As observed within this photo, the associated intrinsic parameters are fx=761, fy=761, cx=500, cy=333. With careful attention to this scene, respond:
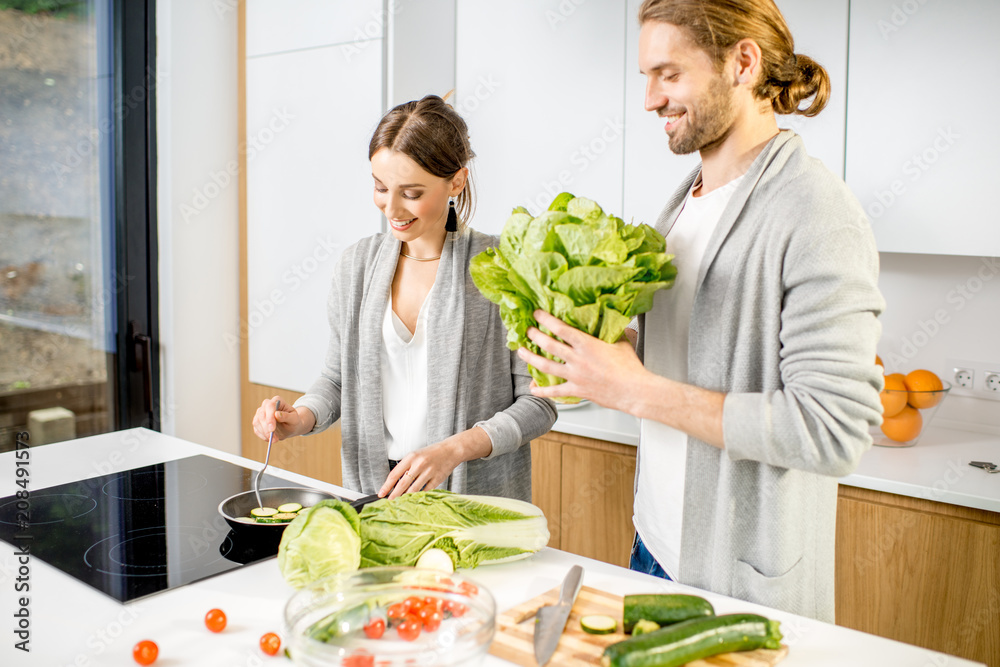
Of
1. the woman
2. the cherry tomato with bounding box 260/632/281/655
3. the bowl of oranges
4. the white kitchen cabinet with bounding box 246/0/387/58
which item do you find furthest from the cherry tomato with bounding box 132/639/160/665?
the white kitchen cabinet with bounding box 246/0/387/58

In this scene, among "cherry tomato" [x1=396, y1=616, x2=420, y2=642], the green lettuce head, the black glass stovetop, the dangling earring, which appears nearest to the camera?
"cherry tomato" [x1=396, y1=616, x2=420, y2=642]

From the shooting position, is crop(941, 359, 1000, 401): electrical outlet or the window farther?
the window

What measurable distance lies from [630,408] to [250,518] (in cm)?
68

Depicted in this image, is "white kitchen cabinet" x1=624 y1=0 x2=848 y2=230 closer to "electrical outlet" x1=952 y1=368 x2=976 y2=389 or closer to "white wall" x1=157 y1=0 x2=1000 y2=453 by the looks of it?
"electrical outlet" x1=952 y1=368 x2=976 y2=389

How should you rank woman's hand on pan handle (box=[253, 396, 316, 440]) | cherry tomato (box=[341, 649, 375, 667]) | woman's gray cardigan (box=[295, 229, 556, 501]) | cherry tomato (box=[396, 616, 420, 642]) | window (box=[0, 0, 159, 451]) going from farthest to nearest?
window (box=[0, 0, 159, 451]) → woman's gray cardigan (box=[295, 229, 556, 501]) → woman's hand on pan handle (box=[253, 396, 316, 440]) → cherry tomato (box=[396, 616, 420, 642]) → cherry tomato (box=[341, 649, 375, 667])

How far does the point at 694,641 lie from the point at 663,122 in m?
1.78

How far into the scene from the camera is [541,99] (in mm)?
2621

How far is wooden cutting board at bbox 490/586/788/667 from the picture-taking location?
86 cm

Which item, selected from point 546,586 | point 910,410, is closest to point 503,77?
point 910,410

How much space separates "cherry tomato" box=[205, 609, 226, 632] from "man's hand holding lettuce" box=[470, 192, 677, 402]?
1.90 ft

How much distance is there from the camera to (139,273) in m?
3.01

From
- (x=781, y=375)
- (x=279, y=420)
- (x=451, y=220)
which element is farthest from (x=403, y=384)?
(x=781, y=375)

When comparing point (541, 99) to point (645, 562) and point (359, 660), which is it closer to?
point (645, 562)

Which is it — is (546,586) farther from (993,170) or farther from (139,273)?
(139,273)
